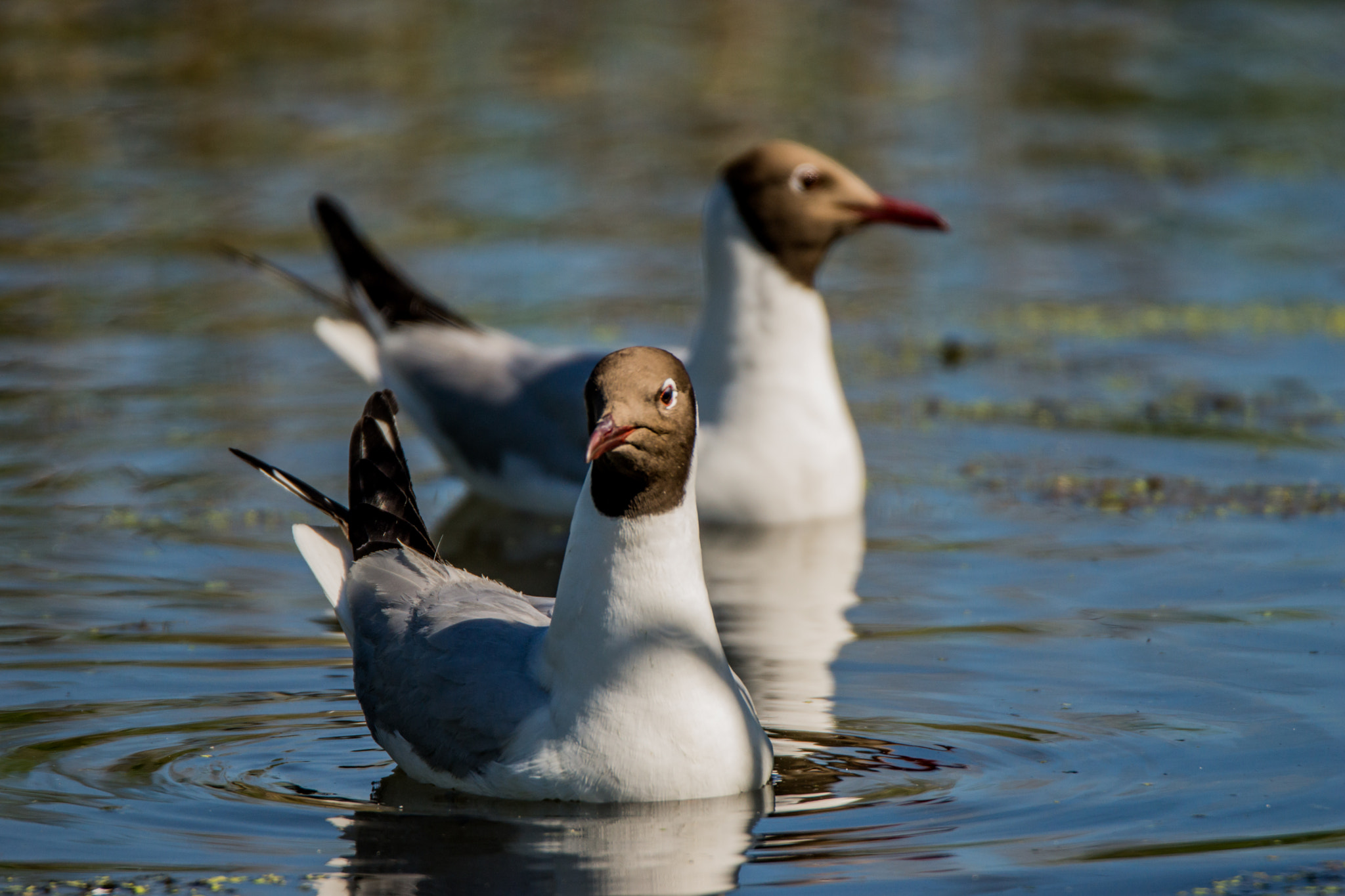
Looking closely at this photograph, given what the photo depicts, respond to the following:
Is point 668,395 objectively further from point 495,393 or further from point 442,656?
point 495,393

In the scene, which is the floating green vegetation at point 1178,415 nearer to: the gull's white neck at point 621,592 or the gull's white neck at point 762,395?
the gull's white neck at point 762,395

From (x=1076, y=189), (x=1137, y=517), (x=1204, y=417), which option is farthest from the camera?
(x=1076, y=189)

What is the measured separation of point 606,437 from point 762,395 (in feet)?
12.4

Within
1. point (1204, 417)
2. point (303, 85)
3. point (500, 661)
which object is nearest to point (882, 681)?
point (500, 661)

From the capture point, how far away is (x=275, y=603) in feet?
23.2

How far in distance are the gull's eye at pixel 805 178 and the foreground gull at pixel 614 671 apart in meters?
3.75

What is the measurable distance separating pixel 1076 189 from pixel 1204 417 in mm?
6803

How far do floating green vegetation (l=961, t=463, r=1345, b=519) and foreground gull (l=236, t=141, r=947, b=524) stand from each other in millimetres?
789

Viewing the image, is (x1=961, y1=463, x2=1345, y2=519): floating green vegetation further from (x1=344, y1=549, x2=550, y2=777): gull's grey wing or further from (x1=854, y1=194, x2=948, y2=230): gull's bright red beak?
(x1=344, y1=549, x2=550, y2=777): gull's grey wing

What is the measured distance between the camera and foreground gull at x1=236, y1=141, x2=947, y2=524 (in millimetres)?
8320

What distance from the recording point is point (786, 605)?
712cm

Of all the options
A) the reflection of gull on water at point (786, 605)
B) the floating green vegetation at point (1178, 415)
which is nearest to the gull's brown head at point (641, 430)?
the reflection of gull on water at point (786, 605)

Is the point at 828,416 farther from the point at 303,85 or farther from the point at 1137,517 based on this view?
the point at 303,85

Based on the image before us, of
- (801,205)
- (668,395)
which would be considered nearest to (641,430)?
(668,395)
